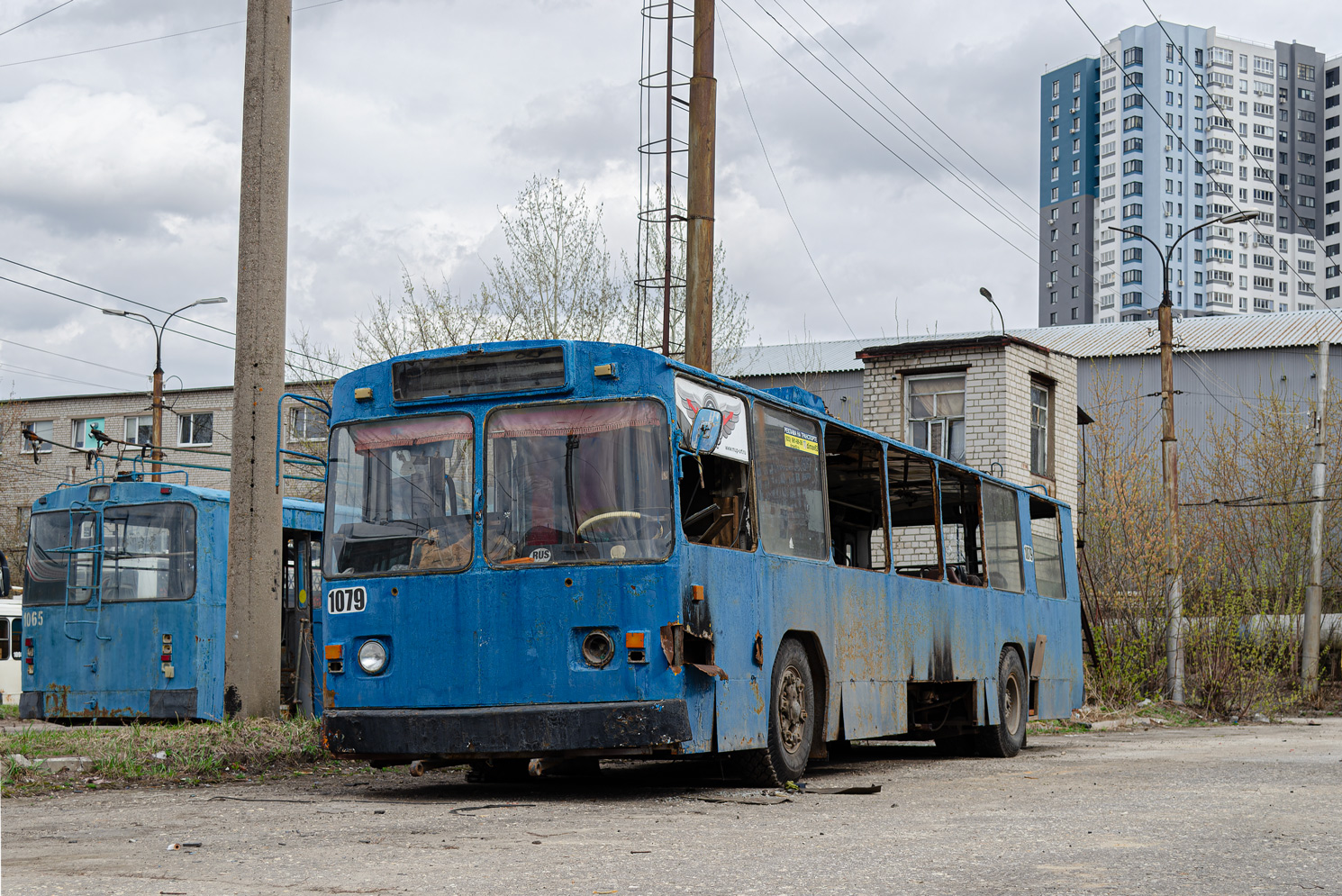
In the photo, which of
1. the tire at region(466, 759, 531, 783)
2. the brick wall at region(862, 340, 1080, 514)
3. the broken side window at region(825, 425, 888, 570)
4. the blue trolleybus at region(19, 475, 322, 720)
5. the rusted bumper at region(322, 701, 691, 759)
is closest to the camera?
the rusted bumper at region(322, 701, 691, 759)

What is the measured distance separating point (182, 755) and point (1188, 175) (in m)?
130

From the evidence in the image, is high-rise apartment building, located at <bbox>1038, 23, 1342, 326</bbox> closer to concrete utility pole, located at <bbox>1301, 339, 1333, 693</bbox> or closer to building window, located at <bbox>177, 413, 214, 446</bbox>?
building window, located at <bbox>177, 413, 214, 446</bbox>

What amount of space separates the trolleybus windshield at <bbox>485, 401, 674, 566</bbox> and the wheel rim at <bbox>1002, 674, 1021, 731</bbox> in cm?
787

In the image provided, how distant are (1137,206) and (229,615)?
4971 inches

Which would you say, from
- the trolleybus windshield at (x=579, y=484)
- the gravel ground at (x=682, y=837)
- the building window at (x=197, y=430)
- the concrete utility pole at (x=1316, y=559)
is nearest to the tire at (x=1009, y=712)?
the gravel ground at (x=682, y=837)

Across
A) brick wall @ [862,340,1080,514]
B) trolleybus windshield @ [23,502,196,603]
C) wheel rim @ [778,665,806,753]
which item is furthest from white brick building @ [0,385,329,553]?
wheel rim @ [778,665,806,753]

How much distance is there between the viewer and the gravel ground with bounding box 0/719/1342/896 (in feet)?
19.9

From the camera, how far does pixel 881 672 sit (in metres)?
12.6

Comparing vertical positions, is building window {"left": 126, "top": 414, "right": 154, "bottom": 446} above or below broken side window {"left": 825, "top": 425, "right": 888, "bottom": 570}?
above

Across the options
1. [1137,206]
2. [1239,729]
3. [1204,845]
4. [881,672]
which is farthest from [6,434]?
[1137,206]

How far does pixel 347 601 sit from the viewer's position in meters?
9.91

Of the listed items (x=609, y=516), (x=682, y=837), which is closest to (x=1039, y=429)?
(x=609, y=516)

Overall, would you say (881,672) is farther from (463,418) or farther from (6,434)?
(6,434)

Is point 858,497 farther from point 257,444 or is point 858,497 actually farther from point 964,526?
point 257,444
